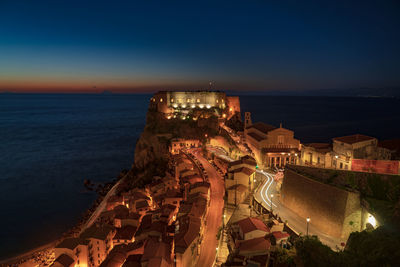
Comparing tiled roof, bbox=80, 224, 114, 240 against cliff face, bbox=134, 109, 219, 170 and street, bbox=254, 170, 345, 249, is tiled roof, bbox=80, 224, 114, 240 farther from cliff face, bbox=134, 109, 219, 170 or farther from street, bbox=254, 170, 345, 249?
cliff face, bbox=134, 109, 219, 170

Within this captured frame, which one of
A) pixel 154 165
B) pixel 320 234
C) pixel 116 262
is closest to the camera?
pixel 320 234

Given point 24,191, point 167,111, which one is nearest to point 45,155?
point 24,191

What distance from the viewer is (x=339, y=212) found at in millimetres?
16984

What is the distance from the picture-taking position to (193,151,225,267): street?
17.4 meters

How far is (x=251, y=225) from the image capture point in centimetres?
1589

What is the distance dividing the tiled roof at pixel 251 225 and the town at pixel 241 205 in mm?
65

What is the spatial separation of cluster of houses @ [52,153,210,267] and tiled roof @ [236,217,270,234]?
3.75 meters

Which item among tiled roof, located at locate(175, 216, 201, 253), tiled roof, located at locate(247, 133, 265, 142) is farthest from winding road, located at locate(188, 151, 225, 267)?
tiled roof, located at locate(247, 133, 265, 142)

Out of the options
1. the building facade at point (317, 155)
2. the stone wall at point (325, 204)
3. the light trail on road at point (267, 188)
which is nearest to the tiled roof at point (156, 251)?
the light trail on road at point (267, 188)

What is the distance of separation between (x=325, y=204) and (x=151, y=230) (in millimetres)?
13842

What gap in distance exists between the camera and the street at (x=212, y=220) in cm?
1741

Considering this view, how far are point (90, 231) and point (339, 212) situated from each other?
68.4 ft

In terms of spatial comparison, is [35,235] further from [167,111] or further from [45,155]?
[45,155]

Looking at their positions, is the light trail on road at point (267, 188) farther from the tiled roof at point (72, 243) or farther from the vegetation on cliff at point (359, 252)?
the tiled roof at point (72, 243)
